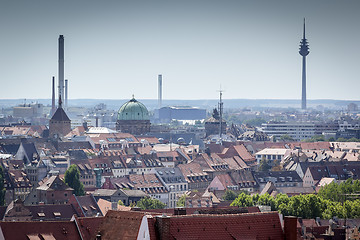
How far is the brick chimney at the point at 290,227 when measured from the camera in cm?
4288

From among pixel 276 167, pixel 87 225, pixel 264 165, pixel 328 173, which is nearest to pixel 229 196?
pixel 328 173

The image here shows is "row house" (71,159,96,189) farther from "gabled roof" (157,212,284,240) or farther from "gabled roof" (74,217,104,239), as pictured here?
"gabled roof" (157,212,284,240)

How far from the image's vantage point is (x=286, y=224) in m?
43.0

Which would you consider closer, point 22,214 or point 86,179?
point 22,214

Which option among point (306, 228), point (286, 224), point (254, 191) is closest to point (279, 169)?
point (254, 191)

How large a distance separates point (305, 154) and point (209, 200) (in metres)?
75.8

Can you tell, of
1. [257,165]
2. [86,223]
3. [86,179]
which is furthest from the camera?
[257,165]

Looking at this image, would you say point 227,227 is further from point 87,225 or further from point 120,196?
point 120,196

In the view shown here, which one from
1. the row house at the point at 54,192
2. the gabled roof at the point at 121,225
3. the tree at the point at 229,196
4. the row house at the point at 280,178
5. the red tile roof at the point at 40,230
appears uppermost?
the gabled roof at the point at 121,225

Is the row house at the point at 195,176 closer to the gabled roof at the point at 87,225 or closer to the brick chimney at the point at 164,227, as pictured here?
the gabled roof at the point at 87,225

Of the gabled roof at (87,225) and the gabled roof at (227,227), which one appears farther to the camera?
the gabled roof at (87,225)

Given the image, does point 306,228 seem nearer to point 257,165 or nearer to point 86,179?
point 86,179

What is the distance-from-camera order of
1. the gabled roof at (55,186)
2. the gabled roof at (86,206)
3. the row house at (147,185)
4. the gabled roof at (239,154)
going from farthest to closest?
the gabled roof at (239,154) → the row house at (147,185) → the gabled roof at (55,186) → the gabled roof at (86,206)

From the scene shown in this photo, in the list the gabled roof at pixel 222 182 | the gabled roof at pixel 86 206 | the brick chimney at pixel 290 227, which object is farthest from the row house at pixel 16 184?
the brick chimney at pixel 290 227
